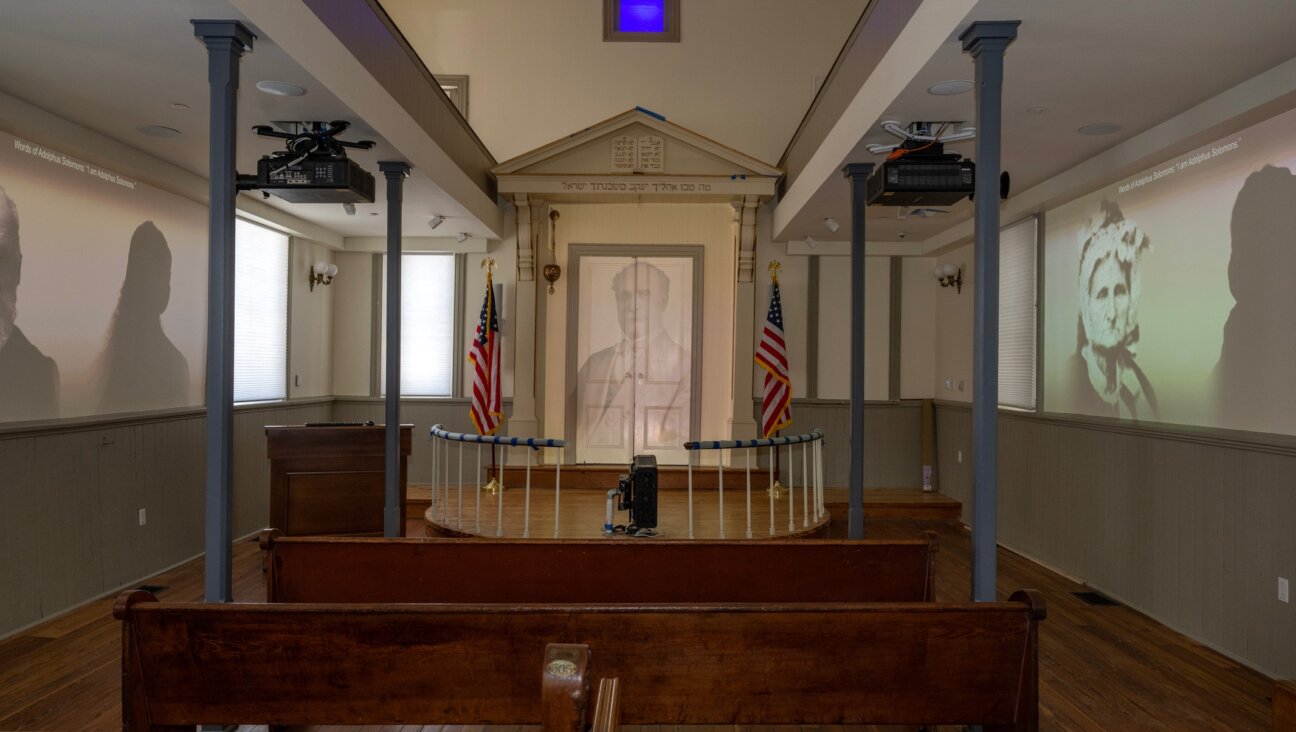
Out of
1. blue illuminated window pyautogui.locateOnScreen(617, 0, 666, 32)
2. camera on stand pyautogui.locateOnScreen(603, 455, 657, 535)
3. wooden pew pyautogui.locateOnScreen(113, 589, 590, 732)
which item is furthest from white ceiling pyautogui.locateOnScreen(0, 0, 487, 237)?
blue illuminated window pyautogui.locateOnScreen(617, 0, 666, 32)

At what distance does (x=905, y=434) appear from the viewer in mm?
8453

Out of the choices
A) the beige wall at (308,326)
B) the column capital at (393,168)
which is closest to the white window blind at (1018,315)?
the column capital at (393,168)

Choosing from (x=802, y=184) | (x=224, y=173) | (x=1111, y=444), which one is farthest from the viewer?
(x=802, y=184)

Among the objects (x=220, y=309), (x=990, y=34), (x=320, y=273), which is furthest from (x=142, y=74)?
(x=320, y=273)

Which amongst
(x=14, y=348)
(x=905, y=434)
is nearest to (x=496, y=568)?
(x=14, y=348)

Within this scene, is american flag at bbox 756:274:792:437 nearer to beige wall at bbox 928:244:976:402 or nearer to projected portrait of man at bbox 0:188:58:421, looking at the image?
beige wall at bbox 928:244:976:402

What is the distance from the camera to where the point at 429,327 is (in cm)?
848

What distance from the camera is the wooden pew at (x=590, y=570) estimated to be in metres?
3.29

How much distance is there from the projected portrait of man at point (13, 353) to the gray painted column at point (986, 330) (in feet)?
16.1

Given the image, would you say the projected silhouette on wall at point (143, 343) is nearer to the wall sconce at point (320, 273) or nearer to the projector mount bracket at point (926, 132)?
the wall sconce at point (320, 273)

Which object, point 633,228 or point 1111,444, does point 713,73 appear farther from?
point 1111,444

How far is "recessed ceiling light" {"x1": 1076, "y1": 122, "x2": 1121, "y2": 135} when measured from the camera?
4344 mm

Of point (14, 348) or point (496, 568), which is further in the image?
point (14, 348)

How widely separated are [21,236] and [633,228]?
5.14m
